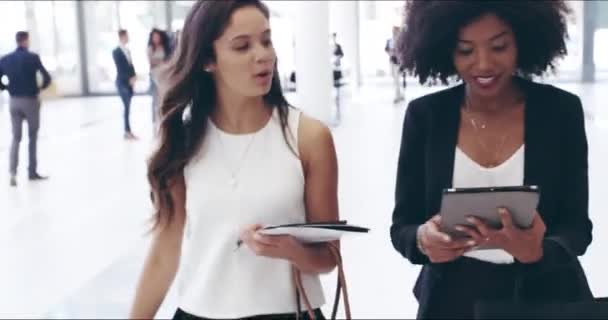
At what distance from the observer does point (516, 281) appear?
69.0 inches

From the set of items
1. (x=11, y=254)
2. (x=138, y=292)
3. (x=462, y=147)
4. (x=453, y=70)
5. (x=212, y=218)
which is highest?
(x=453, y=70)

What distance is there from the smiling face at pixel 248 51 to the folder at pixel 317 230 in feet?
1.10

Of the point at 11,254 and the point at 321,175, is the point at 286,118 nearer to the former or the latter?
the point at 321,175

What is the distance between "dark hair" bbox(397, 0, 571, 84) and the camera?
1693mm

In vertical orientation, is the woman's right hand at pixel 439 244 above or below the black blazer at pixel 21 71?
below

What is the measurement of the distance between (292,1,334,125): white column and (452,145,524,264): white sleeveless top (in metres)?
11.4

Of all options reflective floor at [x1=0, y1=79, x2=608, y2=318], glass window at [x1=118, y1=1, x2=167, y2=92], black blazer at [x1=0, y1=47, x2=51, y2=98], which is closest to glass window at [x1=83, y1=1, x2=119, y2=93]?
glass window at [x1=118, y1=1, x2=167, y2=92]

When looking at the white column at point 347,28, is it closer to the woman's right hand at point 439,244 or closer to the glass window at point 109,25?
the glass window at point 109,25

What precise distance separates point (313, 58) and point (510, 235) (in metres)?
12.1

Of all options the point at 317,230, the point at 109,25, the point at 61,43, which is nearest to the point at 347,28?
the point at 109,25

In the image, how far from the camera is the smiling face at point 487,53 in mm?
1688

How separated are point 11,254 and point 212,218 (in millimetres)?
4840

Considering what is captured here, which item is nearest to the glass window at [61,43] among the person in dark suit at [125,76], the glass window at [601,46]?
the person in dark suit at [125,76]

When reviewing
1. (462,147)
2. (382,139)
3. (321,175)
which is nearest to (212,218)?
(321,175)
